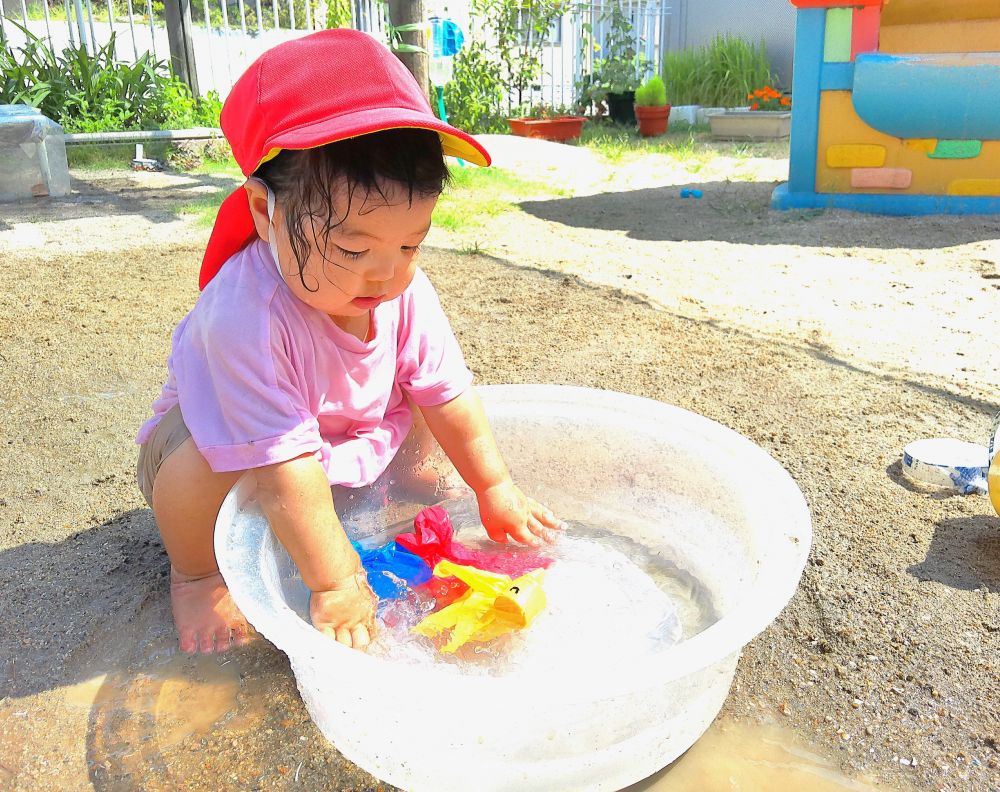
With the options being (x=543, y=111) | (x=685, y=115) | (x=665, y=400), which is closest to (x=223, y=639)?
(x=665, y=400)

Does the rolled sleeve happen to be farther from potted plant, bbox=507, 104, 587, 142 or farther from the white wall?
the white wall

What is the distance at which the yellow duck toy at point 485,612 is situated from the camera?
130cm

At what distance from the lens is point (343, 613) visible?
1220mm

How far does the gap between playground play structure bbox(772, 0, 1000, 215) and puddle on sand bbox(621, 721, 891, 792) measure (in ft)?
10.8

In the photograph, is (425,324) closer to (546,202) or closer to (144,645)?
(144,645)

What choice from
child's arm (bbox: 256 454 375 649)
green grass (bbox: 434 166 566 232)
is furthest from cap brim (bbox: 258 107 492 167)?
green grass (bbox: 434 166 566 232)

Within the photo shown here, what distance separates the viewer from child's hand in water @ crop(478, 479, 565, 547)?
4.99ft

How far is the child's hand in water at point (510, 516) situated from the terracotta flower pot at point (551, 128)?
239 inches

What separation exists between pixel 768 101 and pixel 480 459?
7.33 m

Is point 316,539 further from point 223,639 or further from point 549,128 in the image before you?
point 549,128

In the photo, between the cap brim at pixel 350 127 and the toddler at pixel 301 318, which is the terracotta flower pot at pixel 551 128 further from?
the cap brim at pixel 350 127

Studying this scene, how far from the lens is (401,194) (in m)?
1.15

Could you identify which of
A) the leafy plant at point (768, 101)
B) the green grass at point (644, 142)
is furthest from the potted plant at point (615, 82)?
the leafy plant at point (768, 101)

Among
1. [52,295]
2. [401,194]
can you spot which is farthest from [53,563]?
[52,295]
